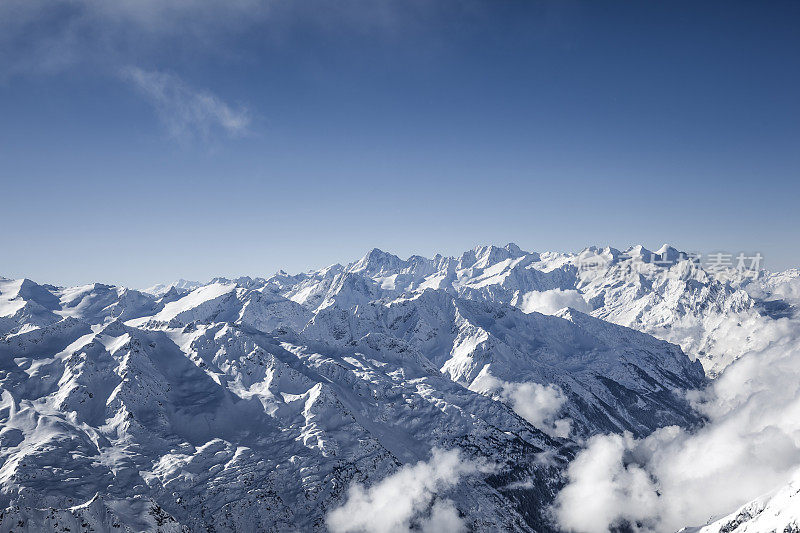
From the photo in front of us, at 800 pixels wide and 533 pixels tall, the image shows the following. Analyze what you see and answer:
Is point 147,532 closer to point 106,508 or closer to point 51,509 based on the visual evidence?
point 106,508

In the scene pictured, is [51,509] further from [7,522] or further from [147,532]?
[147,532]

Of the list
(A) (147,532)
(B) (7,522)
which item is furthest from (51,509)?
(A) (147,532)

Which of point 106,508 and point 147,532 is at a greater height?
point 106,508

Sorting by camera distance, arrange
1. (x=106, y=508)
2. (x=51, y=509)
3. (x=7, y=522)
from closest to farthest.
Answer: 1. (x=7, y=522)
2. (x=51, y=509)
3. (x=106, y=508)

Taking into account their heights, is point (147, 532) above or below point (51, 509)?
below

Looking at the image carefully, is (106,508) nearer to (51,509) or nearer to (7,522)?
(51,509)

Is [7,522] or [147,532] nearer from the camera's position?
[7,522]

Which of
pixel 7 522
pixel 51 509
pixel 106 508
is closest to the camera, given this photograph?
pixel 7 522

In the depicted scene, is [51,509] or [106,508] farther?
[106,508]
